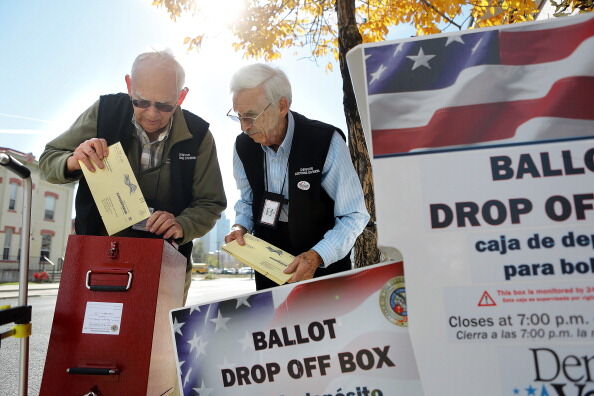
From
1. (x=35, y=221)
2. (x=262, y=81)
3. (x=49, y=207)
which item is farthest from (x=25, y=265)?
(x=49, y=207)

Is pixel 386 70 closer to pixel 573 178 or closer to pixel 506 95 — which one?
pixel 506 95

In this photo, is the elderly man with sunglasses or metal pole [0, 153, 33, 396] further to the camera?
the elderly man with sunglasses

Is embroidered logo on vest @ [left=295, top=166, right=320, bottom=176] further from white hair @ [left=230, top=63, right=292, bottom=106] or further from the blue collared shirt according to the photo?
white hair @ [left=230, top=63, right=292, bottom=106]

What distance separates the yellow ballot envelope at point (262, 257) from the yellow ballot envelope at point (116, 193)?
14.8 inches

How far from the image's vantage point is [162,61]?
6.88ft

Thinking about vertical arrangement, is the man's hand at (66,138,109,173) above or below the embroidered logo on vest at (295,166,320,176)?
above

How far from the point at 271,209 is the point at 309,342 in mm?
1043

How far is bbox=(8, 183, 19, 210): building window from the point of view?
27188 millimetres

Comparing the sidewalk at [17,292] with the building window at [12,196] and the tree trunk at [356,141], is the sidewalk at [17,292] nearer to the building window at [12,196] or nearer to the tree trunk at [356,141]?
the building window at [12,196]

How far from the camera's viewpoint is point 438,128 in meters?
0.99

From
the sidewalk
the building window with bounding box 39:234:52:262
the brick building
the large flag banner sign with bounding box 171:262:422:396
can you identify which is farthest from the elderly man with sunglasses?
the building window with bounding box 39:234:52:262

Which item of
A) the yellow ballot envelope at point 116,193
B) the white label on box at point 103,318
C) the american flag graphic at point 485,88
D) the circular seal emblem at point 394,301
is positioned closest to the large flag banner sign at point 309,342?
the circular seal emblem at point 394,301

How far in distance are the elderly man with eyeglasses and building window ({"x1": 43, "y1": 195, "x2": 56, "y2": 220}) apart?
3246 centimetres

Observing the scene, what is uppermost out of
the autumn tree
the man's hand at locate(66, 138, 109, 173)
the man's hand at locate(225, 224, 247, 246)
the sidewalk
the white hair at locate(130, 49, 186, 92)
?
the autumn tree
